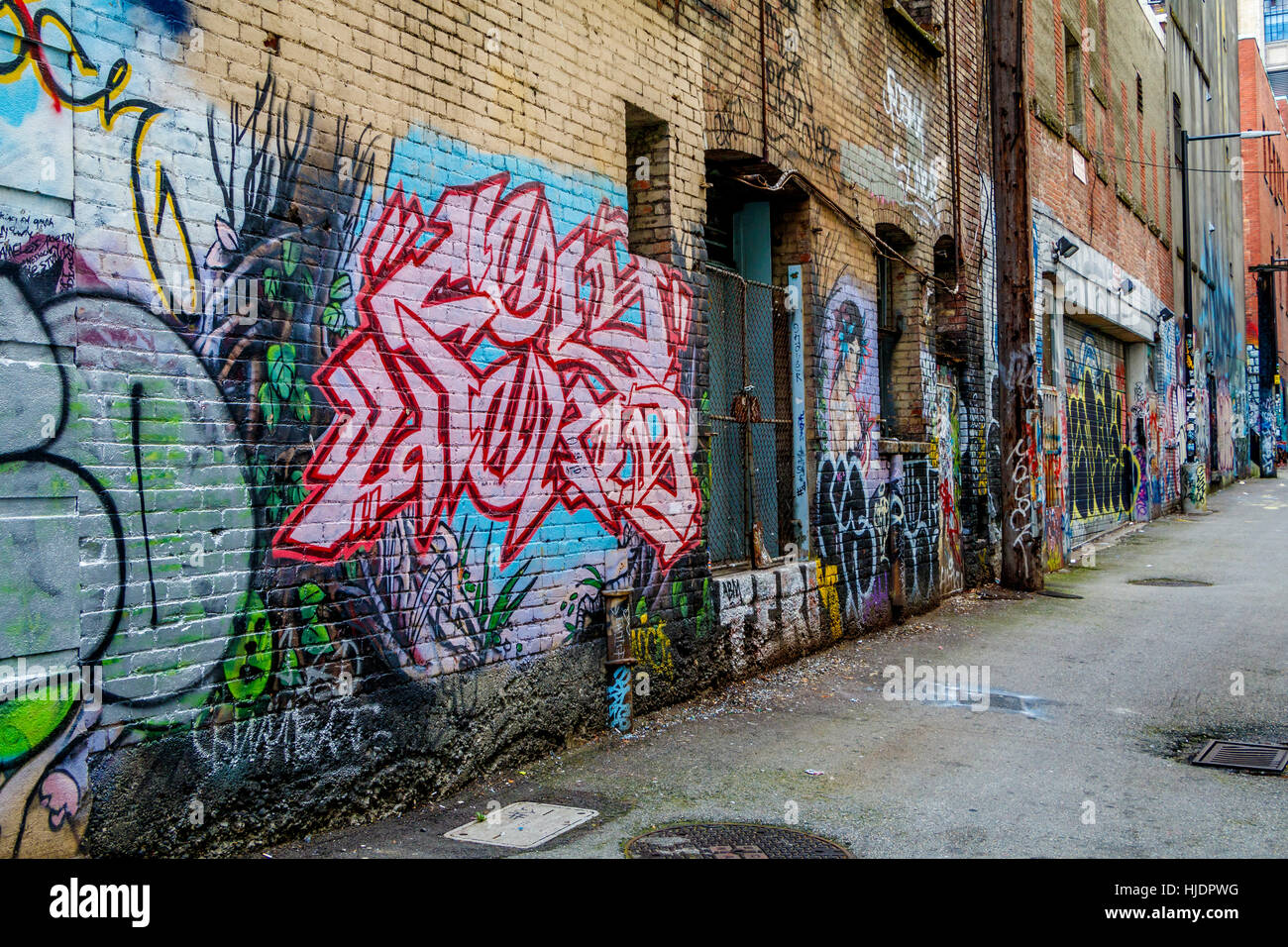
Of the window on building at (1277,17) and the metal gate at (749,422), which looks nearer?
the metal gate at (749,422)

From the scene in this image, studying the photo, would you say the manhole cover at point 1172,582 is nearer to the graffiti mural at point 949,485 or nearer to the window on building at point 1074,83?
the graffiti mural at point 949,485

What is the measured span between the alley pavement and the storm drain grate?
110 mm

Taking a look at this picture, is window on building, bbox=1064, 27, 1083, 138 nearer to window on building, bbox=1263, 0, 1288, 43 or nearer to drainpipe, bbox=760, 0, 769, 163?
drainpipe, bbox=760, 0, 769, 163

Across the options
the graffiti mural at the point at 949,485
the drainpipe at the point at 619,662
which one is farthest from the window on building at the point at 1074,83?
the drainpipe at the point at 619,662

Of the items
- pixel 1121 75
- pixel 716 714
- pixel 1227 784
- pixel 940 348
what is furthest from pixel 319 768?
pixel 1121 75

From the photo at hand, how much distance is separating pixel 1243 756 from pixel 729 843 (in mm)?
3167

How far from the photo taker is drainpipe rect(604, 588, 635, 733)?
604cm

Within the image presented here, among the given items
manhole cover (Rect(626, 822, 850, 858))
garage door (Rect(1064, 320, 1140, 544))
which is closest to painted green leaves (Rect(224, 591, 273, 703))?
manhole cover (Rect(626, 822, 850, 858))

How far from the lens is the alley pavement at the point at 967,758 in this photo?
449cm

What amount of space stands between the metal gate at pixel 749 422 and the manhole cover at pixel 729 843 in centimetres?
299

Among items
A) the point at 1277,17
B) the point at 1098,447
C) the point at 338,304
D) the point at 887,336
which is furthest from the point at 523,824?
the point at 1277,17

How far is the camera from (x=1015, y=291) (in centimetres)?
1152

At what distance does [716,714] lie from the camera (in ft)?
21.6

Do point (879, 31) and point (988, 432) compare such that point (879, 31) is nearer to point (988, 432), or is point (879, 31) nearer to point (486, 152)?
point (988, 432)
